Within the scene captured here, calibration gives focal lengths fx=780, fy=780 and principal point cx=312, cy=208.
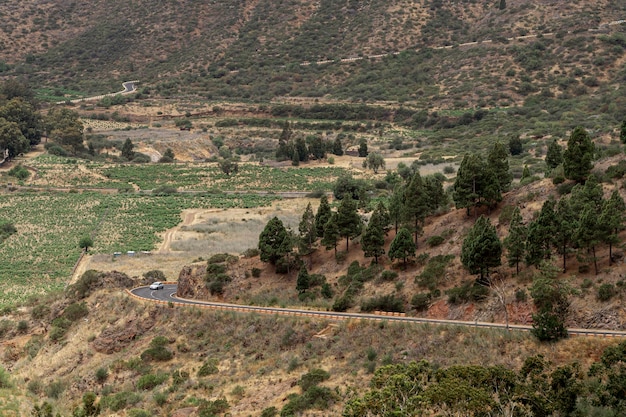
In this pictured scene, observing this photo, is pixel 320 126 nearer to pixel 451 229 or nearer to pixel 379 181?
pixel 379 181

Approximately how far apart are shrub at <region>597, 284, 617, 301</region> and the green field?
44.1 m

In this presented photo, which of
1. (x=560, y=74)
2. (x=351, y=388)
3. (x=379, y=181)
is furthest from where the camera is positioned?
(x=560, y=74)

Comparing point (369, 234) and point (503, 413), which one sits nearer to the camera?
point (503, 413)

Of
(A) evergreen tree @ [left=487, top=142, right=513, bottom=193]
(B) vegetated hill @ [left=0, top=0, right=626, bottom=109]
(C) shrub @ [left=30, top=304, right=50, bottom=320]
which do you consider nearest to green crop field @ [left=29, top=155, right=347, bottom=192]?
(B) vegetated hill @ [left=0, top=0, right=626, bottom=109]


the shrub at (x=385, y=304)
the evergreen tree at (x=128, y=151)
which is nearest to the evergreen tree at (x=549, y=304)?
the shrub at (x=385, y=304)

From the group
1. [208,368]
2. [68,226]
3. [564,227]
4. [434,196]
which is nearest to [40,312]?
[208,368]

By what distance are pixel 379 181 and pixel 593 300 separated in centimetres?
5782

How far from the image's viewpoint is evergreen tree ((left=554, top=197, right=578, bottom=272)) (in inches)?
1609

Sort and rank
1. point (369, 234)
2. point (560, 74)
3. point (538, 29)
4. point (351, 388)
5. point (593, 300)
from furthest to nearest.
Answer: point (538, 29)
point (560, 74)
point (369, 234)
point (593, 300)
point (351, 388)

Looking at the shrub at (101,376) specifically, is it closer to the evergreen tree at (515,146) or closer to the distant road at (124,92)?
the evergreen tree at (515,146)

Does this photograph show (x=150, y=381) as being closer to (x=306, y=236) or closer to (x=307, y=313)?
(x=307, y=313)

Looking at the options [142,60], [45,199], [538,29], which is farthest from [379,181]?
[142,60]

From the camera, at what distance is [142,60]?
618 ft

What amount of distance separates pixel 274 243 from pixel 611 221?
2286cm
